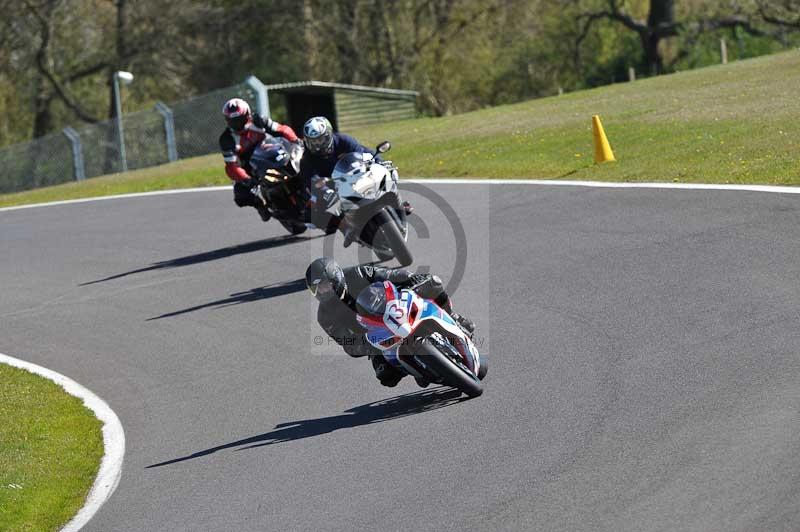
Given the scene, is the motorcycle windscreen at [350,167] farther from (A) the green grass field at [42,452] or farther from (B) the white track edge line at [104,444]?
(A) the green grass field at [42,452]

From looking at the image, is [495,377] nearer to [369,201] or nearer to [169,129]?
[369,201]

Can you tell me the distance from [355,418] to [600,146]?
1112 centimetres

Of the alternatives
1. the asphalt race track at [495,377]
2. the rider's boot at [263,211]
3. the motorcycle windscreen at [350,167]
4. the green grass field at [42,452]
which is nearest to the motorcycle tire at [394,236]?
the motorcycle windscreen at [350,167]

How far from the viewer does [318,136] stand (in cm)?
1352

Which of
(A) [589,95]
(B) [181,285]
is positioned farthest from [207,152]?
(B) [181,285]

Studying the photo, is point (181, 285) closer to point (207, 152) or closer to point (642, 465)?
point (642, 465)

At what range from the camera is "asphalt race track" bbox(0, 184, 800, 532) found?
7.04 metres

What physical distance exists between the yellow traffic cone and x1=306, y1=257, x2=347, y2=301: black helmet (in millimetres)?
11139

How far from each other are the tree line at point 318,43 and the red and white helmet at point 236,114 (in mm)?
29828

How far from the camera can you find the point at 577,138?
23.0 m

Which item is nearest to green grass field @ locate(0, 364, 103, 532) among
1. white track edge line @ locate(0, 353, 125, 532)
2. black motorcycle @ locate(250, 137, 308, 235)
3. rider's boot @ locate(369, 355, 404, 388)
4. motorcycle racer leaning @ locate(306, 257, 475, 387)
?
white track edge line @ locate(0, 353, 125, 532)

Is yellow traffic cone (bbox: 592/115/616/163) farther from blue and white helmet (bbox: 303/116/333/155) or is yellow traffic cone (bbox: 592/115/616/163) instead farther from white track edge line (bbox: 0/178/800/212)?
blue and white helmet (bbox: 303/116/333/155)

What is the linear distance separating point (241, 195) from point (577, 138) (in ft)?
26.5

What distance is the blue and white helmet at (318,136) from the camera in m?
13.5
